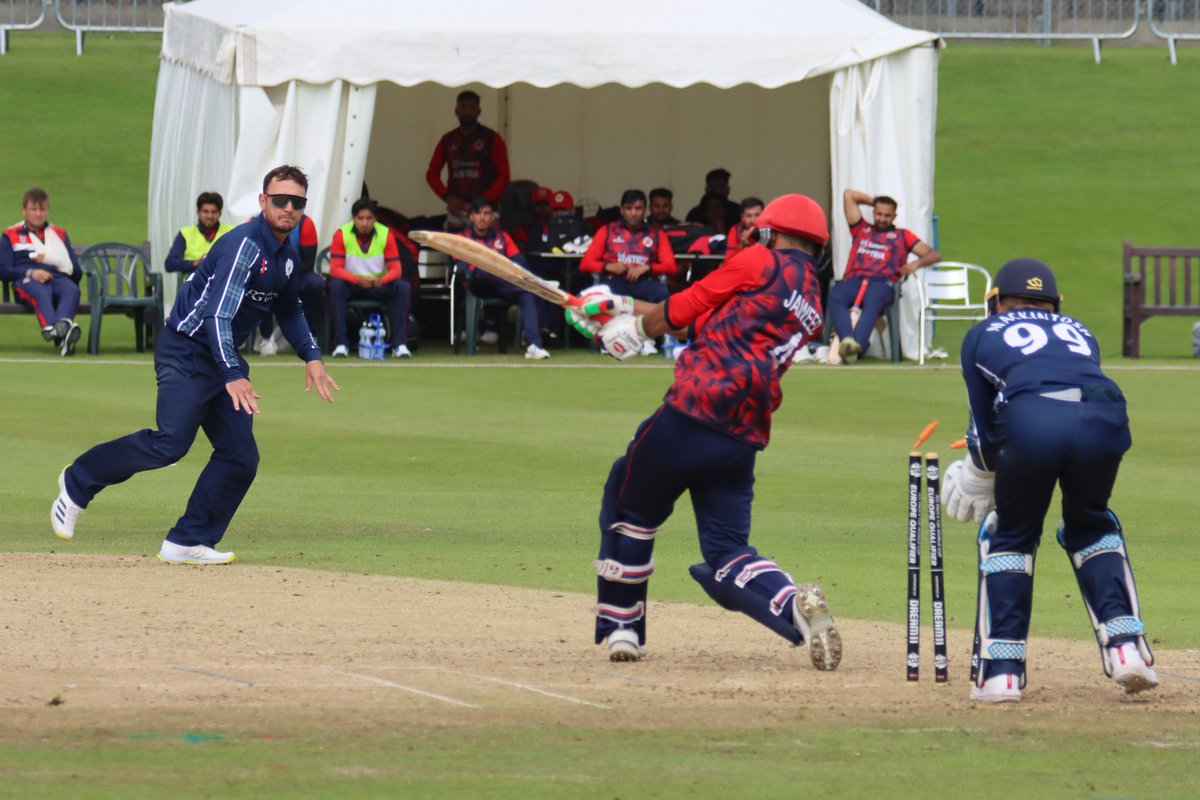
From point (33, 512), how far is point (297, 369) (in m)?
8.66

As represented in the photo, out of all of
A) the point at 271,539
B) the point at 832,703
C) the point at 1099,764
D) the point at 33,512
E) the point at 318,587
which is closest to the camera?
the point at 1099,764

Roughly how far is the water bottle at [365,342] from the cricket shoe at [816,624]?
568 inches

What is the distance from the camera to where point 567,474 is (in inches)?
528

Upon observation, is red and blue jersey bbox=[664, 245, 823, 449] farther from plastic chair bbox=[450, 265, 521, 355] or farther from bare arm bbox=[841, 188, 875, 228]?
plastic chair bbox=[450, 265, 521, 355]

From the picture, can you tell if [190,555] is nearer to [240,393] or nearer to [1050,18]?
[240,393]

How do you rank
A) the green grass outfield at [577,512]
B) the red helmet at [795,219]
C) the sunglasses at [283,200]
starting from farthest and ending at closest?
the sunglasses at [283,200] → the red helmet at [795,219] → the green grass outfield at [577,512]

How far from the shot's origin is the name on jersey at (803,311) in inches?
291

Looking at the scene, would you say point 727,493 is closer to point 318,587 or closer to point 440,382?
point 318,587

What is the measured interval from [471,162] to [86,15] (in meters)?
16.5

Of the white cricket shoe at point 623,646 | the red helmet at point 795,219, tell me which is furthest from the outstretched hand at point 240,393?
the red helmet at point 795,219

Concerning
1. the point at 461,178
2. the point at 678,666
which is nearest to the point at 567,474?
the point at 678,666

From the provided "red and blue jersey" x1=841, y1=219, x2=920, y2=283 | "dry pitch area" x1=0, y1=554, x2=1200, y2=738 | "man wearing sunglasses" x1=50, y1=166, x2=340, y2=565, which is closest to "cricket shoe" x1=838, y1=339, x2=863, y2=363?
"red and blue jersey" x1=841, y1=219, x2=920, y2=283

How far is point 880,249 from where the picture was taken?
69.3 ft

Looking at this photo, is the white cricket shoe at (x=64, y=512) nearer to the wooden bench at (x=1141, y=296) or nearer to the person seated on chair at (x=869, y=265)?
the person seated on chair at (x=869, y=265)
